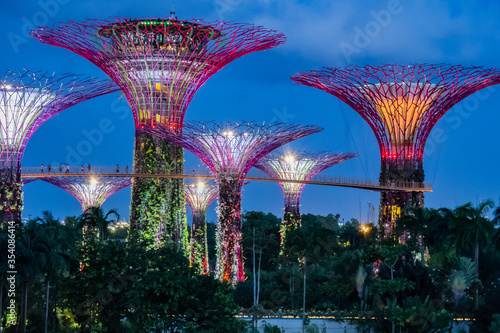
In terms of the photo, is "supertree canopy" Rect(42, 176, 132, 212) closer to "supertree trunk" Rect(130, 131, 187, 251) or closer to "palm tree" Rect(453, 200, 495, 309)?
"supertree trunk" Rect(130, 131, 187, 251)

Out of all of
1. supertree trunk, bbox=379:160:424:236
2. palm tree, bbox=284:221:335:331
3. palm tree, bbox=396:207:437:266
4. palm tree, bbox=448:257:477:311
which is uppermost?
supertree trunk, bbox=379:160:424:236

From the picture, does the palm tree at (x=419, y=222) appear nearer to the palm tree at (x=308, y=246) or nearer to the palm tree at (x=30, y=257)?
the palm tree at (x=308, y=246)

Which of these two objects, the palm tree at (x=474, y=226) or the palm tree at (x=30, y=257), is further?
the palm tree at (x=474, y=226)

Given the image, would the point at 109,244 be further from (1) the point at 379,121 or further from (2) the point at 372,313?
(1) the point at 379,121

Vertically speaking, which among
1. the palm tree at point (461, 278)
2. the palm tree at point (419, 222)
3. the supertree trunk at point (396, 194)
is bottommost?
the palm tree at point (461, 278)

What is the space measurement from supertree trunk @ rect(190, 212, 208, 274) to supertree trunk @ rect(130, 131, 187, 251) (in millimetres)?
14366

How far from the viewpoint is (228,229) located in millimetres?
57094

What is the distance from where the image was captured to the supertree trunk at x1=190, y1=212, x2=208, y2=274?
72125 millimetres

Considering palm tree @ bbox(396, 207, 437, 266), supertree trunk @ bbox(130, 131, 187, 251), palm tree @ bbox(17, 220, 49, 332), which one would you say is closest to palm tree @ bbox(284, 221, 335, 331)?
palm tree @ bbox(396, 207, 437, 266)

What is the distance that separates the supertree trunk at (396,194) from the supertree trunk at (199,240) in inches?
530

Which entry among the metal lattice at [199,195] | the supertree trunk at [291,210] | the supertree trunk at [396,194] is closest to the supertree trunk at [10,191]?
the supertree trunk at [396,194]

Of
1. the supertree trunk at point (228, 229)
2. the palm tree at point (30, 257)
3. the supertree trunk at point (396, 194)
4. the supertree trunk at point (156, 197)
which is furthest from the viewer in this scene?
the supertree trunk at point (396, 194)

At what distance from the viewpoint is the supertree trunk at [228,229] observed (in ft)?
187

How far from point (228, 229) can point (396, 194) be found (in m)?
12.3
